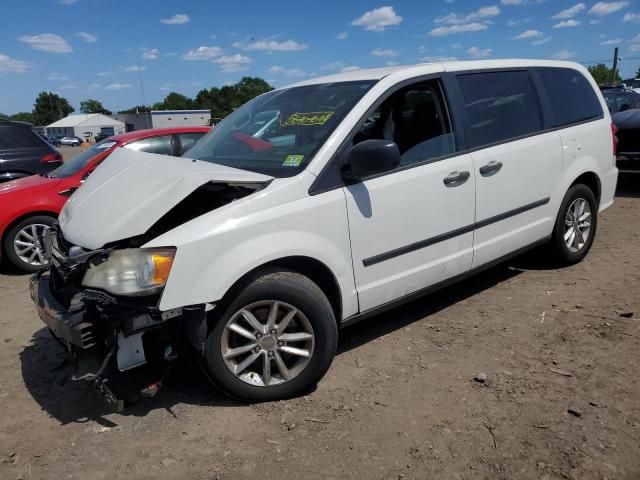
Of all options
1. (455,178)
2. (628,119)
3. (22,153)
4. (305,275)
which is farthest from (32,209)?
(628,119)

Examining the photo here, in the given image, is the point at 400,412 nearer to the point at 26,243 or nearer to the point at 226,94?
the point at 26,243

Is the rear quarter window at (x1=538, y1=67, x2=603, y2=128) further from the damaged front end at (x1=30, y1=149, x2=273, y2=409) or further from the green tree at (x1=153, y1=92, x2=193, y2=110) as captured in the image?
the green tree at (x1=153, y1=92, x2=193, y2=110)

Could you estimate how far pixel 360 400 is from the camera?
3057 millimetres

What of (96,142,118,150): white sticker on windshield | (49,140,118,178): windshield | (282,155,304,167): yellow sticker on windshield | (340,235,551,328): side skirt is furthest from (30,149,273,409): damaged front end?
(96,142,118,150): white sticker on windshield

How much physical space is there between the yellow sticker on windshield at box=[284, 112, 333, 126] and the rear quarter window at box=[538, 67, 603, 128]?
2184mm

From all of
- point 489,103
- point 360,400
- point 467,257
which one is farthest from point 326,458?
point 489,103

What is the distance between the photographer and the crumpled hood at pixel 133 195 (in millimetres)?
2883

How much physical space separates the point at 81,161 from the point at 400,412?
531 cm

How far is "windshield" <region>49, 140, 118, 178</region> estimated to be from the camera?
20.9 feet

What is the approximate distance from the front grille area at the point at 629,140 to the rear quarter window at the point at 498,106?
5.17m

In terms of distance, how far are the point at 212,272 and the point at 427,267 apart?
1581 mm

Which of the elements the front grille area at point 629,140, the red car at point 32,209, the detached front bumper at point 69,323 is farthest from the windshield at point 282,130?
the front grille area at point 629,140

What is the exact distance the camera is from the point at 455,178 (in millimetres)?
3650

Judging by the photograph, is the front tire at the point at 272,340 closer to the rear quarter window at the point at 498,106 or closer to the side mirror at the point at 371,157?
the side mirror at the point at 371,157
